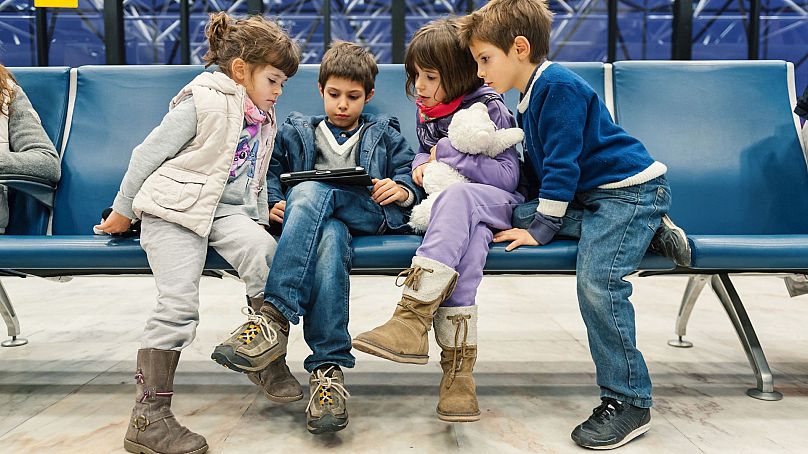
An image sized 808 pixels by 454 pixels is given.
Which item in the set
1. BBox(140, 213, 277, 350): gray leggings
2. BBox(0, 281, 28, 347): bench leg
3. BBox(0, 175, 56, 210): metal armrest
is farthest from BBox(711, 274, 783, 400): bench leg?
BBox(0, 281, 28, 347): bench leg

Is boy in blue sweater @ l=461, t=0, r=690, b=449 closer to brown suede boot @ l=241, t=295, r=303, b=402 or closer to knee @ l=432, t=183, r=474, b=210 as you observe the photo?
knee @ l=432, t=183, r=474, b=210

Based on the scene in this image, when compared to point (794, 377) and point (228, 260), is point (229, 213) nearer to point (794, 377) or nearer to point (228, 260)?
point (228, 260)

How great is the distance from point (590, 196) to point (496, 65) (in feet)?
1.31

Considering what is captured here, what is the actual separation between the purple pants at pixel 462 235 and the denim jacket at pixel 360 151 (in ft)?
0.93

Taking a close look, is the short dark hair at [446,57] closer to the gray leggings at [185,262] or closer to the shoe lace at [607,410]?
the gray leggings at [185,262]

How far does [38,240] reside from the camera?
4.82 feet

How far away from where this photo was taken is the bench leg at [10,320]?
7.07 feet

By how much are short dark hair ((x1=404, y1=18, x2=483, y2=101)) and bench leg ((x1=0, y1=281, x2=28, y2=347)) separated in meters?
1.65

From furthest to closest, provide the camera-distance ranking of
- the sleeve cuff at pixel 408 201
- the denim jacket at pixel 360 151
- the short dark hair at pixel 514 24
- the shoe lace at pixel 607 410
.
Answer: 1. the denim jacket at pixel 360 151
2. the sleeve cuff at pixel 408 201
3. the short dark hair at pixel 514 24
4. the shoe lace at pixel 607 410

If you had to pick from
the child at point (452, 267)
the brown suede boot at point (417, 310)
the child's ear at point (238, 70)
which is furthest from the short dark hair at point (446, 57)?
the brown suede boot at point (417, 310)

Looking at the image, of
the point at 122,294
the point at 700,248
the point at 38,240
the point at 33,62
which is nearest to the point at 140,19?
the point at 33,62

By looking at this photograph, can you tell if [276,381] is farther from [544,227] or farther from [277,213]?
[544,227]

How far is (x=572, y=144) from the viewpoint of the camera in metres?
1.41

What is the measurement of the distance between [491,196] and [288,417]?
0.74 meters
